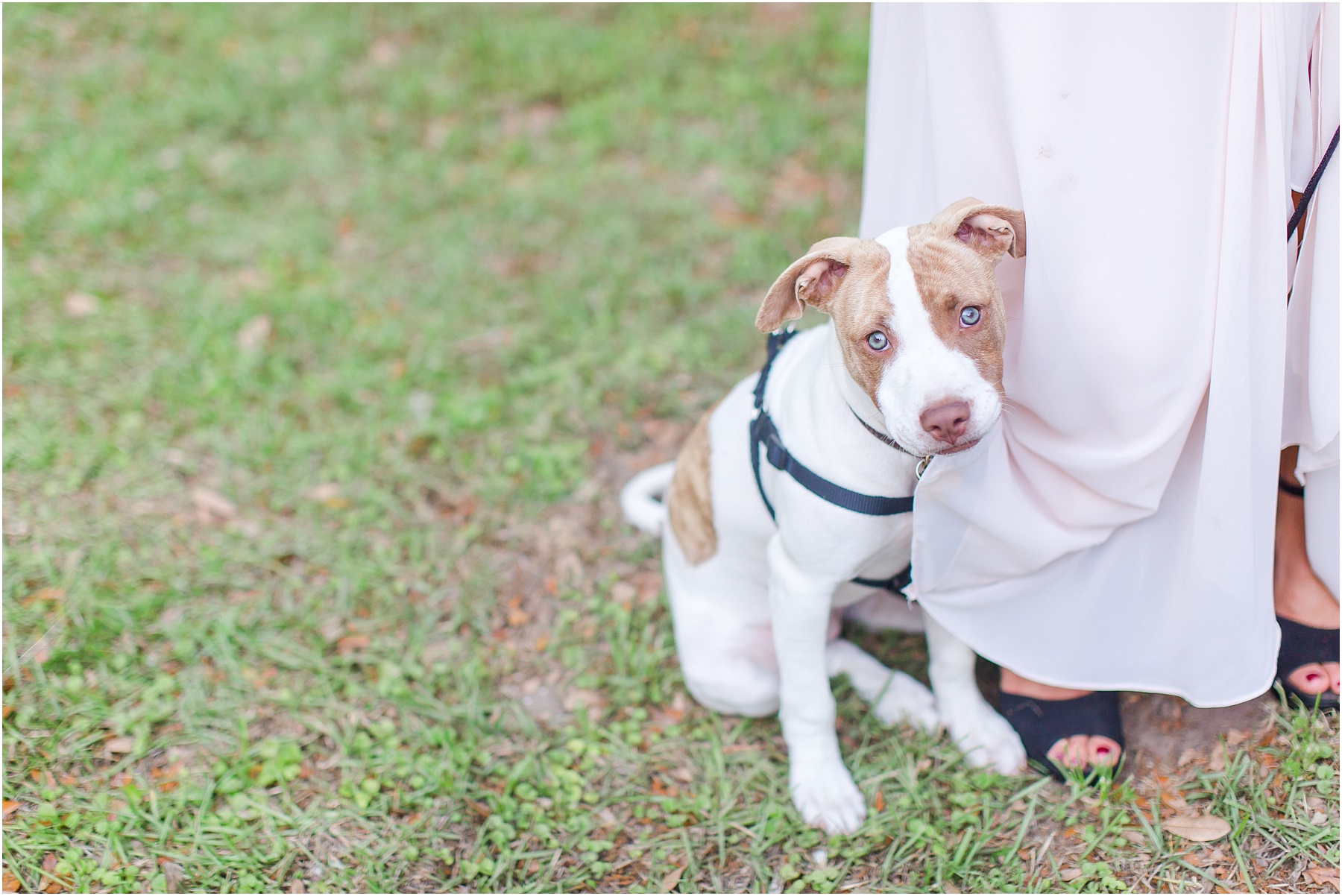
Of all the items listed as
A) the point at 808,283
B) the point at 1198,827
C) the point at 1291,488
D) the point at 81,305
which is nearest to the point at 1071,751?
the point at 1198,827

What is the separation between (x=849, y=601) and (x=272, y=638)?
1904mm

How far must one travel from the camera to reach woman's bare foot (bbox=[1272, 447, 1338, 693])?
8.51 feet

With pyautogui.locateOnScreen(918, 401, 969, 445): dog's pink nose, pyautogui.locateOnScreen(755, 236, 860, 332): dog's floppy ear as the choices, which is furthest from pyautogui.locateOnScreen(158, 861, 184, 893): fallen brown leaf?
pyautogui.locateOnScreen(918, 401, 969, 445): dog's pink nose

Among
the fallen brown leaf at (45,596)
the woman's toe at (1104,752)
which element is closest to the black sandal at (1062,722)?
the woman's toe at (1104,752)

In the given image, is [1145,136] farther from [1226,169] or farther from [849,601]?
[849,601]

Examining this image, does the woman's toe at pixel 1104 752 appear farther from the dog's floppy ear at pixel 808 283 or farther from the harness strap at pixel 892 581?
the dog's floppy ear at pixel 808 283

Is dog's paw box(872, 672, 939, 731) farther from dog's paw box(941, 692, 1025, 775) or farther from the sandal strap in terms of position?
the sandal strap

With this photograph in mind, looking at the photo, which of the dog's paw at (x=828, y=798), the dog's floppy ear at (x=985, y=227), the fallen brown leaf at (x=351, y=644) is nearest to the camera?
the dog's floppy ear at (x=985, y=227)

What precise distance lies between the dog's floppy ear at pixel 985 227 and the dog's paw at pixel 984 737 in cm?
136

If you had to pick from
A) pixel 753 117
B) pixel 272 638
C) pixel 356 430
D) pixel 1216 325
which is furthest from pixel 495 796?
pixel 753 117

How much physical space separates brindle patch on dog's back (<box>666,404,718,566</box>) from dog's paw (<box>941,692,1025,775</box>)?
86cm

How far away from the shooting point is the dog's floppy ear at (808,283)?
2166mm

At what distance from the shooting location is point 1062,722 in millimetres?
2756

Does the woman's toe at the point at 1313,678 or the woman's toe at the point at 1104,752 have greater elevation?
the woman's toe at the point at 1313,678
